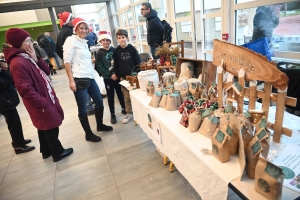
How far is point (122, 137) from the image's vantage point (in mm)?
2457

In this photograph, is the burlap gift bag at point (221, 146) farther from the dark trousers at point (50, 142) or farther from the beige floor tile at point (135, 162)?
the dark trousers at point (50, 142)

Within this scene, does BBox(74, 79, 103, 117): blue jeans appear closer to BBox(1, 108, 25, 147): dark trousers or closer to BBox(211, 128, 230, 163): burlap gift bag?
BBox(1, 108, 25, 147): dark trousers

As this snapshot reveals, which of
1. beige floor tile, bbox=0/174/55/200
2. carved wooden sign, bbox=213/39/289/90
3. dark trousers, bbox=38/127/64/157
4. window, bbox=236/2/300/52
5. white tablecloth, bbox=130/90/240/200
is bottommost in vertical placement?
beige floor tile, bbox=0/174/55/200

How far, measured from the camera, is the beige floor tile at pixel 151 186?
1572 mm

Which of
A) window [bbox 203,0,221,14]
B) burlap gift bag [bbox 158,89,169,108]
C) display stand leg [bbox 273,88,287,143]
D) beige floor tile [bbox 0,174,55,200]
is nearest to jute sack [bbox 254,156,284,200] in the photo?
display stand leg [bbox 273,88,287,143]

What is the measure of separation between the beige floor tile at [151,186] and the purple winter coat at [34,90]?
923 millimetres

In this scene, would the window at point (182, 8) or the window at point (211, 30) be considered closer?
the window at point (211, 30)

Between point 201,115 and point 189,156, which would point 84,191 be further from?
point 201,115

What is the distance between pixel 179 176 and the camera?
5.58 ft

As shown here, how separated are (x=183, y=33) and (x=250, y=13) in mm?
1369

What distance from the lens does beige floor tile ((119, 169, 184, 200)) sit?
5.16ft

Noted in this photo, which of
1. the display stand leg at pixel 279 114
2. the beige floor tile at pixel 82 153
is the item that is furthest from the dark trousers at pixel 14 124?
the display stand leg at pixel 279 114

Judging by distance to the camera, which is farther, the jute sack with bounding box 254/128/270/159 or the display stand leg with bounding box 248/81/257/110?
the display stand leg with bounding box 248/81/257/110

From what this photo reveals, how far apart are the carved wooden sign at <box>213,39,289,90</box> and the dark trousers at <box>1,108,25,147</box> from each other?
2246 mm
